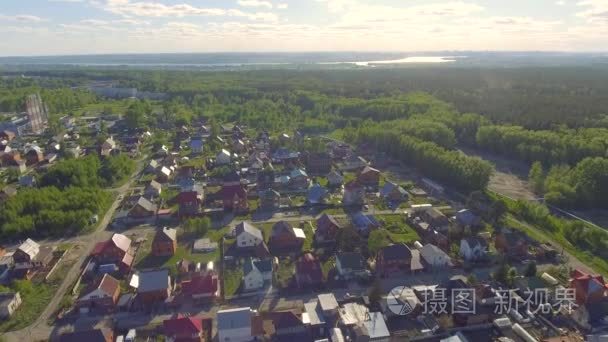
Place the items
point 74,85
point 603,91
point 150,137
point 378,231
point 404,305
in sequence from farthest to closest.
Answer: point 74,85 < point 603,91 < point 150,137 < point 378,231 < point 404,305

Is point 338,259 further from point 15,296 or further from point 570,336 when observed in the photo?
point 15,296

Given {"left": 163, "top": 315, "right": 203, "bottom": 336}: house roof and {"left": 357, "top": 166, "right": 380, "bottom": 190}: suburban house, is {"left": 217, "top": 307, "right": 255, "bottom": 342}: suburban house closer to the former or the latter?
{"left": 163, "top": 315, "right": 203, "bottom": 336}: house roof

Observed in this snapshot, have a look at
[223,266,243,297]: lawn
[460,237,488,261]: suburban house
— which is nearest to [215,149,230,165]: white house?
[223,266,243,297]: lawn

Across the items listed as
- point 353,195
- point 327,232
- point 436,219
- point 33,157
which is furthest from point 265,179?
point 33,157

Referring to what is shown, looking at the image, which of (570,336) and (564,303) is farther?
(564,303)

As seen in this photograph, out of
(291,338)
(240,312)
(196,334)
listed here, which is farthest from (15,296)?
(291,338)

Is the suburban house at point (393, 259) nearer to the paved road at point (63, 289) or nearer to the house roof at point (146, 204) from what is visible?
the paved road at point (63, 289)

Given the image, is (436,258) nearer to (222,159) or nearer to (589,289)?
(589,289)

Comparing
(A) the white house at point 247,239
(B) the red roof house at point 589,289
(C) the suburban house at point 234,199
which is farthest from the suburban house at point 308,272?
(B) the red roof house at point 589,289
